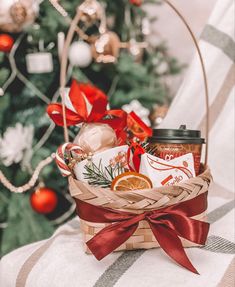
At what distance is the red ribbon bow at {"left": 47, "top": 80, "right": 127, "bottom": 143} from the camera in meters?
0.70

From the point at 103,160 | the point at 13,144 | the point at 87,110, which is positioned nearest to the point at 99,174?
the point at 103,160

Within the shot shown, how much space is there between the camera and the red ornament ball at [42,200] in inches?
47.4

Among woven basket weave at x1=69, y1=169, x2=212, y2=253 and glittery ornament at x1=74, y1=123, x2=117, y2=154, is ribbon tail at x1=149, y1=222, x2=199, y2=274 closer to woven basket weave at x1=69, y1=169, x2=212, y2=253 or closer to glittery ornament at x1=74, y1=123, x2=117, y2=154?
woven basket weave at x1=69, y1=169, x2=212, y2=253

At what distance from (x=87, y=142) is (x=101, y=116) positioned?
0.05 m

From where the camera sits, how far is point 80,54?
1.26 m

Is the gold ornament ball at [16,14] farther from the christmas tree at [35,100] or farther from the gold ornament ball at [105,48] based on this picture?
the gold ornament ball at [105,48]

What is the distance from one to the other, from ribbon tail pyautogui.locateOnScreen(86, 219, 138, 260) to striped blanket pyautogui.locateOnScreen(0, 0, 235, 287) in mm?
32

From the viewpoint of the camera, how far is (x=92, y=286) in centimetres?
59

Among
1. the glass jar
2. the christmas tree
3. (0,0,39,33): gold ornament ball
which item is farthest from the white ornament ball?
the glass jar

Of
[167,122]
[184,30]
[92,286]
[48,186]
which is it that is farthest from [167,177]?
[184,30]

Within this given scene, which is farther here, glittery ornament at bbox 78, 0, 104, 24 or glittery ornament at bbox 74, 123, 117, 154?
glittery ornament at bbox 78, 0, 104, 24

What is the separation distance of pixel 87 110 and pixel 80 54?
0.59 metres

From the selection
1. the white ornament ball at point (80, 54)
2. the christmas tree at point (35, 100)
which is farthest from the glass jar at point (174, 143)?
the white ornament ball at point (80, 54)

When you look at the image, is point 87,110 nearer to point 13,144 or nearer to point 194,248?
point 194,248
